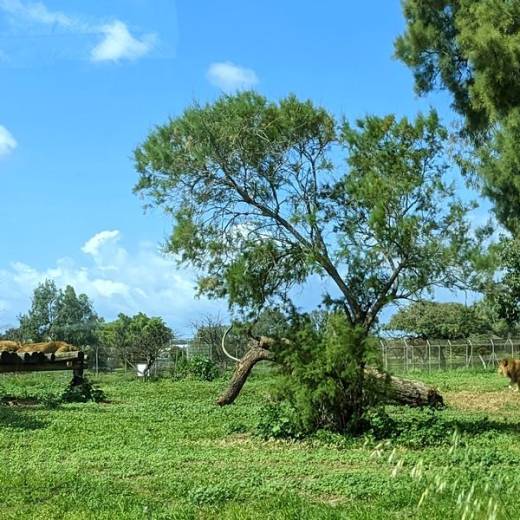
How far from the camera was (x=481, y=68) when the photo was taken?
571 inches

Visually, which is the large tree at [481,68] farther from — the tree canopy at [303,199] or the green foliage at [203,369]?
the green foliage at [203,369]

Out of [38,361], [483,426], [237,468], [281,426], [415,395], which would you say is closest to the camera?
[237,468]

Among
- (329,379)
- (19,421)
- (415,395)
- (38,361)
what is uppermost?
(38,361)

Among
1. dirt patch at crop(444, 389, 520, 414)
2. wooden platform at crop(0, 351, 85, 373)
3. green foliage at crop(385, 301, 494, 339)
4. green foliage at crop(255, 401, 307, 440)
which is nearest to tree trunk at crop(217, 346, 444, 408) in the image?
dirt patch at crop(444, 389, 520, 414)

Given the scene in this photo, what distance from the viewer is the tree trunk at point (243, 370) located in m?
18.4

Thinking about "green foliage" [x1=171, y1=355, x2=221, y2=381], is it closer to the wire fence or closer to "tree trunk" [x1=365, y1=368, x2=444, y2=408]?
the wire fence

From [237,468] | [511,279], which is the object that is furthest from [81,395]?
[511,279]

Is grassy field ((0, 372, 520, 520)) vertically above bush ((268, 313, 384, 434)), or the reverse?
bush ((268, 313, 384, 434))

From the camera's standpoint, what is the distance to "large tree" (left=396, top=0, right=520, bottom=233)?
1400 cm

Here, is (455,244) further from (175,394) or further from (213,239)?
(175,394)

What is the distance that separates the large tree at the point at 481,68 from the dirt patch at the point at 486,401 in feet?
15.0

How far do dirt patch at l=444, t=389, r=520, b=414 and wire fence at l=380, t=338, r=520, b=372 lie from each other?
1898cm

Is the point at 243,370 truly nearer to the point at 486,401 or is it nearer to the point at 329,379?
the point at 486,401

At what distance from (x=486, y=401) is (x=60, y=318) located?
5648cm
